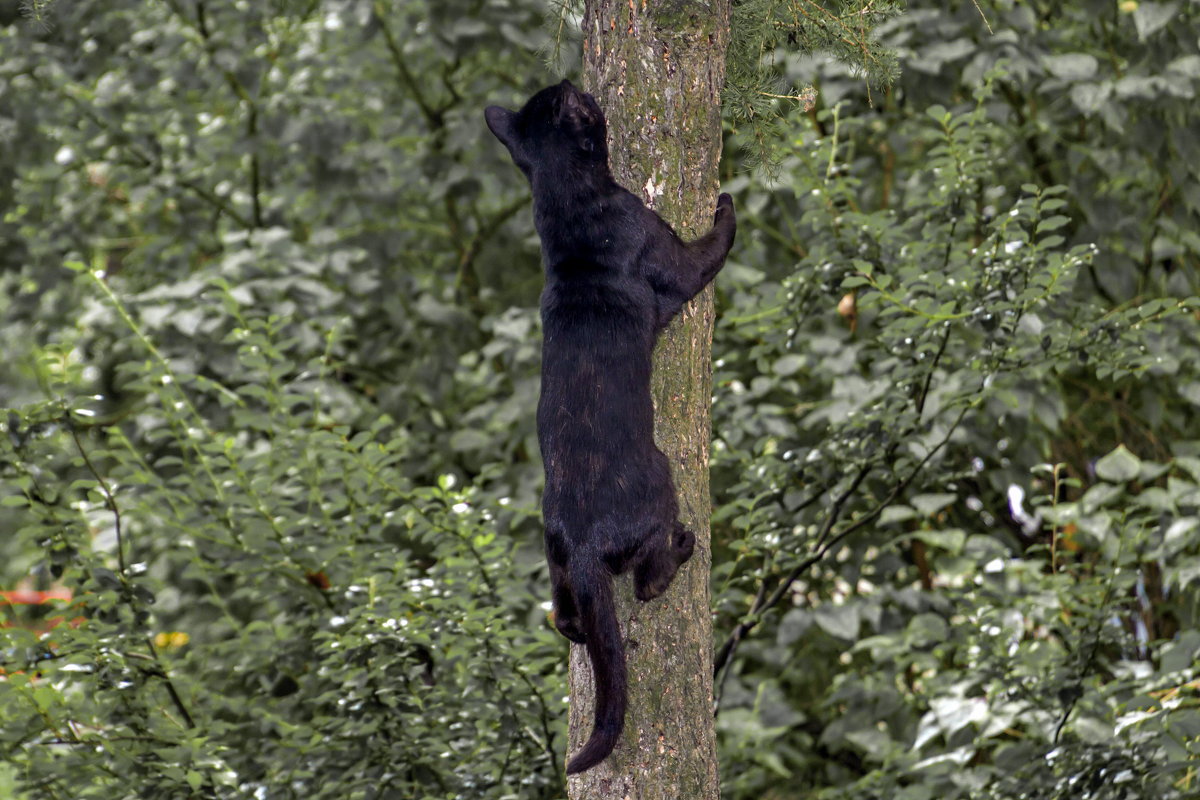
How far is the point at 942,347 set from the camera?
10.1 ft

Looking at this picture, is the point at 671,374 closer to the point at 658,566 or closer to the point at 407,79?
the point at 658,566

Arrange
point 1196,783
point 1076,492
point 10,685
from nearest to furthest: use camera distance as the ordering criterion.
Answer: point 10,685 < point 1196,783 < point 1076,492

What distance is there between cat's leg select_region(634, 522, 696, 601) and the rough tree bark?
0.03 m

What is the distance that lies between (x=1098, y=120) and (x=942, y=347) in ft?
5.77

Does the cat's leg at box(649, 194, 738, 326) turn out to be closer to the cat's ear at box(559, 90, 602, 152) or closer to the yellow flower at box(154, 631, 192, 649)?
the cat's ear at box(559, 90, 602, 152)

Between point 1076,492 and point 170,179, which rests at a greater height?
point 170,179

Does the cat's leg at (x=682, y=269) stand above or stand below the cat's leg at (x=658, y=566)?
above

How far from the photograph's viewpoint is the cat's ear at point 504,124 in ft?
7.53

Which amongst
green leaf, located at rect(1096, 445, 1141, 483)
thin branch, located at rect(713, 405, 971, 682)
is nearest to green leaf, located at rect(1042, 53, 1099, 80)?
green leaf, located at rect(1096, 445, 1141, 483)

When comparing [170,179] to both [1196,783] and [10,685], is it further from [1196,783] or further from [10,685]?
[1196,783]

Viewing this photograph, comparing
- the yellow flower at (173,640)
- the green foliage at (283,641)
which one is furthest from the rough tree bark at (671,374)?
the yellow flower at (173,640)

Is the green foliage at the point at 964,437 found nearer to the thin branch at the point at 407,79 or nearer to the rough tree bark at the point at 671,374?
the rough tree bark at the point at 671,374

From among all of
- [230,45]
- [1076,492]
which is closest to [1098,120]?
[1076,492]

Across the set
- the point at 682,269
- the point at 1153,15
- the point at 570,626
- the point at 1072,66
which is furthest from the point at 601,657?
the point at 1153,15
